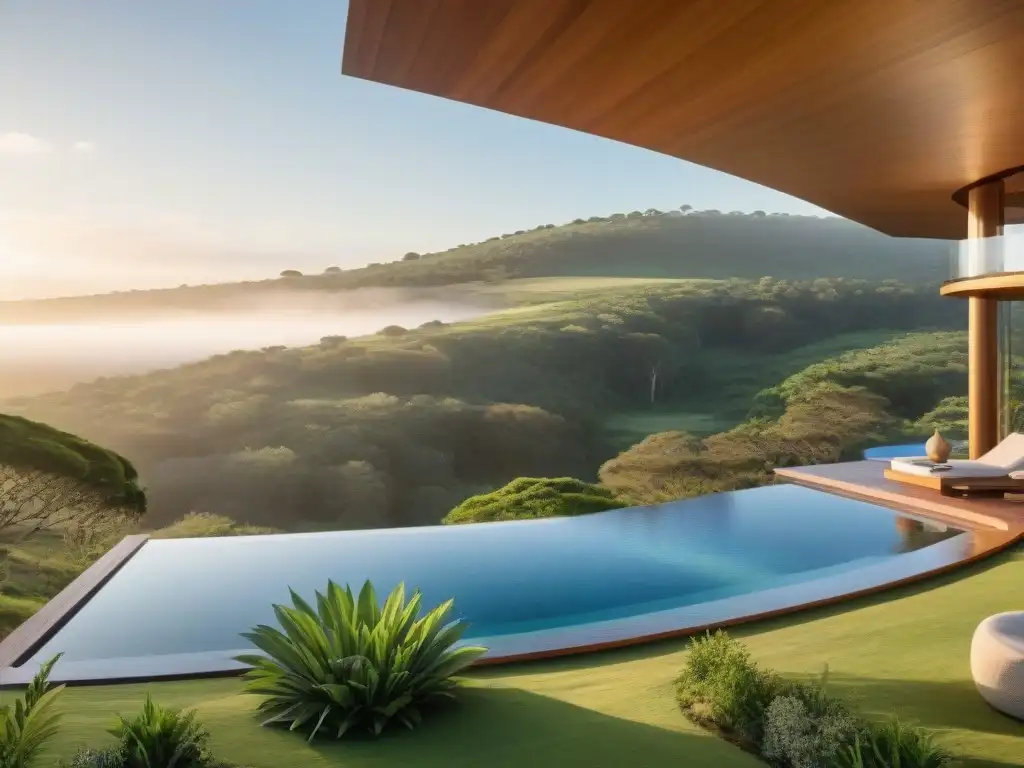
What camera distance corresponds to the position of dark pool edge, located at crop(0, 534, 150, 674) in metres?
5.36

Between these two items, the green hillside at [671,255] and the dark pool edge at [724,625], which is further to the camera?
the green hillside at [671,255]

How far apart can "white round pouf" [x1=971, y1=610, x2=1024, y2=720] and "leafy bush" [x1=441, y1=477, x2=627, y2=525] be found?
1052 centimetres

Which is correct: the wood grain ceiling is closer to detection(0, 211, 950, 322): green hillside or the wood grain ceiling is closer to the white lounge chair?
the white lounge chair

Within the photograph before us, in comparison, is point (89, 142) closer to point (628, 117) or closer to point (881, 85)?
point (628, 117)

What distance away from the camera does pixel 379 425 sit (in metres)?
22.5

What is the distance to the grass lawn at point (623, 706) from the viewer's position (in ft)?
11.6

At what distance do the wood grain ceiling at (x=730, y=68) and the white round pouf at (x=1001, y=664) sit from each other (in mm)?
3038

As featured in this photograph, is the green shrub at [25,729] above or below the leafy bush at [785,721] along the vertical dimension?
above

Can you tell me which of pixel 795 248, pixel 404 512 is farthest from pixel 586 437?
pixel 795 248

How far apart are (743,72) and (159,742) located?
4.87 metres

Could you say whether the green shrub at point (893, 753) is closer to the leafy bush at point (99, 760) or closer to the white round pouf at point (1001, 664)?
the white round pouf at point (1001, 664)

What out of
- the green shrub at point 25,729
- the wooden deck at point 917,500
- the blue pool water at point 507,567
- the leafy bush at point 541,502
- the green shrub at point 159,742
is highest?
the green shrub at point 25,729

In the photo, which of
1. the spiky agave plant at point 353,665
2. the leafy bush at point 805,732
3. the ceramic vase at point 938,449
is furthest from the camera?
the ceramic vase at point 938,449

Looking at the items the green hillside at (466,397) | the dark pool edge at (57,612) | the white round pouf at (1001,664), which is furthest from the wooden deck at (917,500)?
the green hillside at (466,397)
